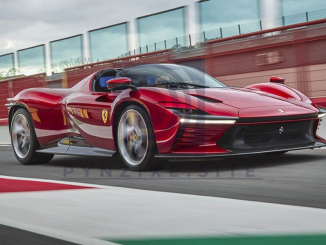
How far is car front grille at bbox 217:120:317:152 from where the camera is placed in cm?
485

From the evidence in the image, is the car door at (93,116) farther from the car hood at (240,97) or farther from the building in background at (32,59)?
the building in background at (32,59)

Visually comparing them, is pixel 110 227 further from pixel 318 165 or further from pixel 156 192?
pixel 318 165

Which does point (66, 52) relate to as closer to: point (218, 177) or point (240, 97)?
point (240, 97)

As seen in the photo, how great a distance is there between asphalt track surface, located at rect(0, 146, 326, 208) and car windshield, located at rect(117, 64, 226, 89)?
830 millimetres

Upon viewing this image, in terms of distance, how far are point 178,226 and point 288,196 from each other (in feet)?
3.41

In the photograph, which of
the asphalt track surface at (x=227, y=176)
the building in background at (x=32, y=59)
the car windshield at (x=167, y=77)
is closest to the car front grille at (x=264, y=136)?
the asphalt track surface at (x=227, y=176)

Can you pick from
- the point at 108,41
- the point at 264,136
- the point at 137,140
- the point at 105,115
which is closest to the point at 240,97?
the point at 264,136

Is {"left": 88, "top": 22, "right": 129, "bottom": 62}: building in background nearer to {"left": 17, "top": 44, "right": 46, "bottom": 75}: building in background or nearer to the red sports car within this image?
{"left": 17, "top": 44, "right": 46, "bottom": 75}: building in background

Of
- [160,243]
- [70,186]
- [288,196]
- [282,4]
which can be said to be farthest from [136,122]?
[282,4]

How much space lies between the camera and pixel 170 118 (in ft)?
15.9

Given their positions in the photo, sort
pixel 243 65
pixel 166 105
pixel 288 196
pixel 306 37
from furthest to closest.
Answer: pixel 243 65
pixel 306 37
pixel 166 105
pixel 288 196

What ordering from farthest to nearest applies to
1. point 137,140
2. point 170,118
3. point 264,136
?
point 137,140 < point 264,136 < point 170,118

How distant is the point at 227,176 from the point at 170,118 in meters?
0.72

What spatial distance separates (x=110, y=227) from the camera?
2857 mm
